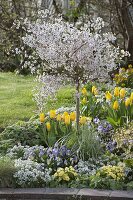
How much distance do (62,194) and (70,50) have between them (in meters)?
1.71

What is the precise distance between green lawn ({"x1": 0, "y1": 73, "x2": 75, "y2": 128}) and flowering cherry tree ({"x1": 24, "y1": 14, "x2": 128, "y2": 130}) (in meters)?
2.37

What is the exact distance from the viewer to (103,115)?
713 centimetres

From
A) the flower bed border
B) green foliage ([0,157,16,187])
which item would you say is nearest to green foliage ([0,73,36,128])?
green foliage ([0,157,16,187])

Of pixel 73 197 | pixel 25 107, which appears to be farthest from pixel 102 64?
pixel 25 107

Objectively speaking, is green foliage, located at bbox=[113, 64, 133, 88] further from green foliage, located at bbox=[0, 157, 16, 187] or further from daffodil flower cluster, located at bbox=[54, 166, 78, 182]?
green foliage, located at bbox=[0, 157, 16, 187]

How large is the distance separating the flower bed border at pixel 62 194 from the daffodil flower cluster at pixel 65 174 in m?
0.17

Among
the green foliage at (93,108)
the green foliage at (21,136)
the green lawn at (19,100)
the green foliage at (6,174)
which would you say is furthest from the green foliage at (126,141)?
the green lawn at (19,100)

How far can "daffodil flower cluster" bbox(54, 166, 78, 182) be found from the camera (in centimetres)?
507

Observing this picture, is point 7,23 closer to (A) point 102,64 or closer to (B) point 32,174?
(A) point 102,64

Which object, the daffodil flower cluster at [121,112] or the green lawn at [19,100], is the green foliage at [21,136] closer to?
the daffodil flower cluster at [121,112]

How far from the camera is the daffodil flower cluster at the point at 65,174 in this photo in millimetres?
5066

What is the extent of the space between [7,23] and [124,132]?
26.6ft

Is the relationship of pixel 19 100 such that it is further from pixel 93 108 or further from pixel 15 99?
pixel 93 108

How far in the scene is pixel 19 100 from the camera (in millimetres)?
10750
